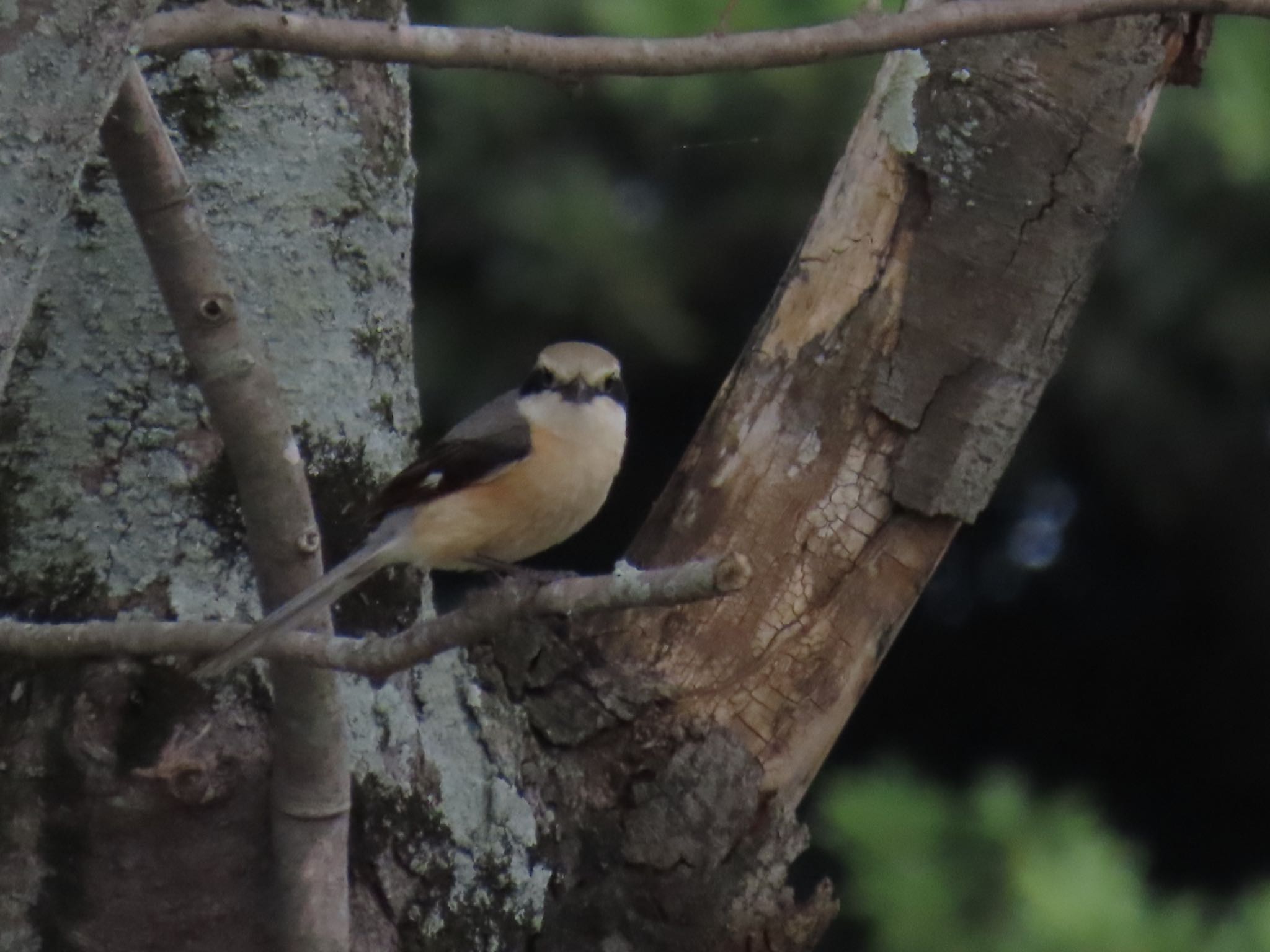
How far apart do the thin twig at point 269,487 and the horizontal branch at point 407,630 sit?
138 mm

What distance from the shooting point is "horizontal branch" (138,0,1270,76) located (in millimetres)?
1851

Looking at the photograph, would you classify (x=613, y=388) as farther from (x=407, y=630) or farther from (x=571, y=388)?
(x=407, y=630)

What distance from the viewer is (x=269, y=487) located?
1.99 m

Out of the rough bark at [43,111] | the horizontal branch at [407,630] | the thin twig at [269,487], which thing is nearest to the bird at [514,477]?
the thin twig at [269,487]

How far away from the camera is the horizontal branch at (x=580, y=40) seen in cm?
185

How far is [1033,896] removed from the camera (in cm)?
277

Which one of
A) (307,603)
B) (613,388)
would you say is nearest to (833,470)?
(613,388)

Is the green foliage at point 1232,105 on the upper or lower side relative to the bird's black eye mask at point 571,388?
upper

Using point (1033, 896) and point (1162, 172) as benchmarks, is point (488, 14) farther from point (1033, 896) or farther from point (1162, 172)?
point (1033, 896)

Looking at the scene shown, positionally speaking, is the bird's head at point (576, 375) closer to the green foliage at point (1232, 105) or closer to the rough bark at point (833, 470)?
the rough bark at point (833, 470)

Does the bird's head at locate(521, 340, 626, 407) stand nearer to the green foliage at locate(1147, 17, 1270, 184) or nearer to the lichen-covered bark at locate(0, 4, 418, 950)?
the lichen-covered bark at locate(0, 4, 418, 950)

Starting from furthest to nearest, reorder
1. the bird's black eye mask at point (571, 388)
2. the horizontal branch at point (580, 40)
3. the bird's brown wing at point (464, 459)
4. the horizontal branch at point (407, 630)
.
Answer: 1. the bird's black eye mask at point (571, 388)
2. the bird's brown wing at point (464, 459)
3. the horizontal branch at point (580, 40)
4. the horizontal branch at point (407, 630)

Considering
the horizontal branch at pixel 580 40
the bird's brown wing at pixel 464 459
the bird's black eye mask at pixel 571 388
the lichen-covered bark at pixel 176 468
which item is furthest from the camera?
the bird's black eye mask at pixel 571 388

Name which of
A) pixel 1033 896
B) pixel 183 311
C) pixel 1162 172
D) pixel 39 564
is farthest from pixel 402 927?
pixel 1162 172
